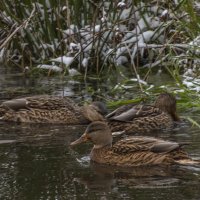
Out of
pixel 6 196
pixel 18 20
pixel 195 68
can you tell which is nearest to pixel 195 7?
pixel 195 68

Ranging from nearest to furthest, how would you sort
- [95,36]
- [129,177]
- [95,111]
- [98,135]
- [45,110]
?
[129,177] < [98,135] < [95,111] < [45,110] < [95,36]

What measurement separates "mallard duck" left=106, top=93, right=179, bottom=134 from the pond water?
14.8 inches

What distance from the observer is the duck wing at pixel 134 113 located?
35.4 ft

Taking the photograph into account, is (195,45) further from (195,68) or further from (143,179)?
(143,179)

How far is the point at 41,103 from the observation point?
12.1 meters

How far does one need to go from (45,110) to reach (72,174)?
409cm

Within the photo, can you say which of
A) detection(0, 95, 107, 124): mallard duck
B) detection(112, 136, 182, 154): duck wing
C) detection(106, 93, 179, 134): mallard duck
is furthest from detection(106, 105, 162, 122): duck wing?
detection(112, 136, 182, 154): duck wing

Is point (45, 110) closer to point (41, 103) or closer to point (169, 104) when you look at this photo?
point (41, 103)

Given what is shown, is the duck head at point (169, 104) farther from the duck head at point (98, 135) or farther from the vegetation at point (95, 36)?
the duck head at point (98, 135)

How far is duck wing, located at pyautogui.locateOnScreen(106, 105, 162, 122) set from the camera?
10780 mm

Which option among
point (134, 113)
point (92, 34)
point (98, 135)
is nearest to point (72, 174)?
point (98, 135)

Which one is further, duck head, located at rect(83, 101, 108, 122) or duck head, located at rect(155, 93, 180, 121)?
duck head, located at rect(83, 101, 108, 122)

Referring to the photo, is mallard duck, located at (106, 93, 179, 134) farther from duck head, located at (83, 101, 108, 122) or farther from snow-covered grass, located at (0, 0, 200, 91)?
snow-covered grass, located at (0, 0, 200, 91)

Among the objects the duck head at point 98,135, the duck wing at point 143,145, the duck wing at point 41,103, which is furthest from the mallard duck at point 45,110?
the duck wing at point 143,145
